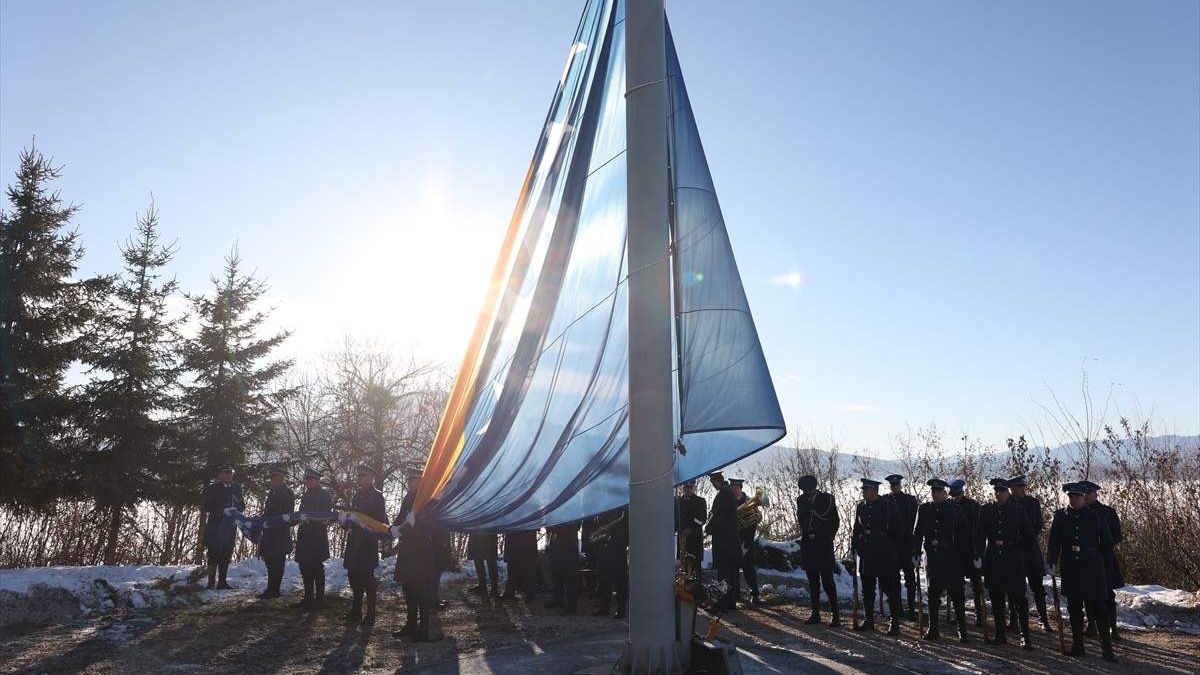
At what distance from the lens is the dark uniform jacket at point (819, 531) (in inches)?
443

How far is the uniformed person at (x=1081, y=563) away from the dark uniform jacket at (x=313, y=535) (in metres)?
9.78

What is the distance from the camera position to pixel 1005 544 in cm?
973

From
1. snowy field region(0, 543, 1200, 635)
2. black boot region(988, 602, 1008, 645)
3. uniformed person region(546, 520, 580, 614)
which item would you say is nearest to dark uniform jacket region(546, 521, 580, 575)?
uniformed person region(546, 520, 580, 614)

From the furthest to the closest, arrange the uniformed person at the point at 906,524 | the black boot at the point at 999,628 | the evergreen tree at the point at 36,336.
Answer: the evergreen tree at the point at 36,336 < the uniformed person at the point at 906,524 < the black boot at the point at 999,628

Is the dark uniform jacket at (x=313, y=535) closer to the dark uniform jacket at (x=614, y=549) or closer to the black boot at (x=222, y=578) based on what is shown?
the black boot at (x=222, y=578)

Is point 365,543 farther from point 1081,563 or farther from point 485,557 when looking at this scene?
point 1081,563

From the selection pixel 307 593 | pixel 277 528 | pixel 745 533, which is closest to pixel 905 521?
pixel 745 533

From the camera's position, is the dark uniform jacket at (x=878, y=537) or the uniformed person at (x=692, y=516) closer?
the dark uniform jacket at (x=878, y=537)

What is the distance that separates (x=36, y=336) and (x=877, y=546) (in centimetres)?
2027

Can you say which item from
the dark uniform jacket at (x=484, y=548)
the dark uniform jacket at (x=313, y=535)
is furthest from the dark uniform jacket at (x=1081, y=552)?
the dark uniform jacket at (x=313, y=535)

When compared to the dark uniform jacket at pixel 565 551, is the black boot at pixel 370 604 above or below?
below

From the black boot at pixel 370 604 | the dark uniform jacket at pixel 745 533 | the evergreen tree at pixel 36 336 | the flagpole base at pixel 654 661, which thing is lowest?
the black boot at pixel 370 604

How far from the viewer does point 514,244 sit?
21.9 feet

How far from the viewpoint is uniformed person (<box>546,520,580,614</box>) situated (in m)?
11.9
